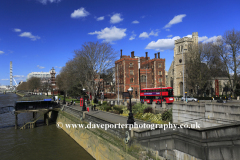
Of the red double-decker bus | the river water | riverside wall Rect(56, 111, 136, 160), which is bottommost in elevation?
the river water

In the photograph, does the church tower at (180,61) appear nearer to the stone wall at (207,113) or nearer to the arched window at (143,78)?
the arched window at (143,78)

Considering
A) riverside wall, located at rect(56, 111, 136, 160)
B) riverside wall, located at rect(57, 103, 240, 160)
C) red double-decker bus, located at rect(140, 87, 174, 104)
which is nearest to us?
riverside wall, located at rect(57, 103, 240, 160)

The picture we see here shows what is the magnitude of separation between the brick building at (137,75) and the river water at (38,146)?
3461 centimetres

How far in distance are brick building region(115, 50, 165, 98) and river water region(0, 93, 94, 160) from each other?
34612mm

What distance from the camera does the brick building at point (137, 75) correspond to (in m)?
57.8

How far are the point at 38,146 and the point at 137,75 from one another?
141 ft

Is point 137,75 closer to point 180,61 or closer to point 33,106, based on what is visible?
point 180,61

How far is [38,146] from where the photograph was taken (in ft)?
65.3

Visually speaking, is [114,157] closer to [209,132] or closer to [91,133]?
[91,133]

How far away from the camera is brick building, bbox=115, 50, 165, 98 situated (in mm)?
57844

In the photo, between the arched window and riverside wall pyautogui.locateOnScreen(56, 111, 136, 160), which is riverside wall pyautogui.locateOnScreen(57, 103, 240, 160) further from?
the arched window

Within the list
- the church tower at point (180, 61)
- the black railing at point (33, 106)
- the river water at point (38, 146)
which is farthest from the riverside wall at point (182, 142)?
the church tower at point (180, 61)

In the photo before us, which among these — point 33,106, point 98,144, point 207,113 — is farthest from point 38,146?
point 207,113

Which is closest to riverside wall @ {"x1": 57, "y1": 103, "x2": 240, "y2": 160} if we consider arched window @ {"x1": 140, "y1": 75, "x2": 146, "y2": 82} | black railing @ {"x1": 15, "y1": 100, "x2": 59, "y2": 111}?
black railing @ {"x1": 15, "y1": 100, "x2": 59, "y2": 111}
